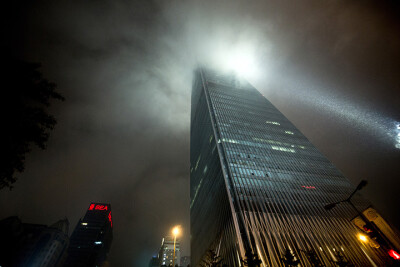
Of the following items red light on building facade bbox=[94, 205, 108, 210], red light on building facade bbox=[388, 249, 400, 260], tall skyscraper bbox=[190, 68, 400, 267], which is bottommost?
red light on building facade bbox=[388, 249, 400, 260]

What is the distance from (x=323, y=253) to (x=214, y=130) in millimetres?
38043

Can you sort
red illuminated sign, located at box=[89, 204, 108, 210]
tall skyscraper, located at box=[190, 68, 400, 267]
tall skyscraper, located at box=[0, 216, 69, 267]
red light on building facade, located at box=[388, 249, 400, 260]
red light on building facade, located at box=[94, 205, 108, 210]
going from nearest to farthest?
red light on building facade, located at box=[388, 249, 400, 260] < tall skyscraper, located at box=[190, 68, 400, 267] < tall skyscraper, located at box=[0, 216, 69, 267] < red illuminated sign, located at box=[89, 204, 108, 210] < red light on building facade, located at box=[94, 205, 108, 210]

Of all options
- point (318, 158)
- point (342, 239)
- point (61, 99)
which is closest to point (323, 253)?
point (342, 239)

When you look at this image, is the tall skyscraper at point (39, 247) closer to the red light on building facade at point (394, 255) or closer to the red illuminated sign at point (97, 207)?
the red illuminated sign at point (97, 207)

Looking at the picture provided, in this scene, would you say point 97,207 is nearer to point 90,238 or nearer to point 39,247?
point 90,238

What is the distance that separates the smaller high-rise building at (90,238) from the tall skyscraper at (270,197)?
430 ft

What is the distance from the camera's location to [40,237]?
8925 centimetres

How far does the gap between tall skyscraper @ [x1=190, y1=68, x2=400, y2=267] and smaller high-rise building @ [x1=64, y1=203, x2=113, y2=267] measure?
13111 centimetres

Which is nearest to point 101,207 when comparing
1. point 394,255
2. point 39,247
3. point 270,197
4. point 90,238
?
point 90,238

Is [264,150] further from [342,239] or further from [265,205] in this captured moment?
[342,239]

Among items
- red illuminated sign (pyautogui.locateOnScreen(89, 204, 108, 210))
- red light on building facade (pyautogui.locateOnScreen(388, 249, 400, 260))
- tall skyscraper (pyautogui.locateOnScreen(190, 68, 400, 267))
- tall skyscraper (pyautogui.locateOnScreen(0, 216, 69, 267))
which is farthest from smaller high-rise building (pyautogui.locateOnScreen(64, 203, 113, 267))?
red light on building facade (pyautogui.locateOnScreen(388, 249, 400, 260))

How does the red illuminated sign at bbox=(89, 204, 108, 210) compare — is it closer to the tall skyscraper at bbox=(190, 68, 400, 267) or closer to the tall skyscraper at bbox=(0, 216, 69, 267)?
the tall skyscraper at bbox=(0, 216, 69, 267)

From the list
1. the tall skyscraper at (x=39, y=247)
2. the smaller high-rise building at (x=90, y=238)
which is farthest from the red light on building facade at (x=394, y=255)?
the smaller high-rise building at (x=90, y=238)

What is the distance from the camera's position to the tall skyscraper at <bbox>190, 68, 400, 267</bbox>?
93.8 feet
